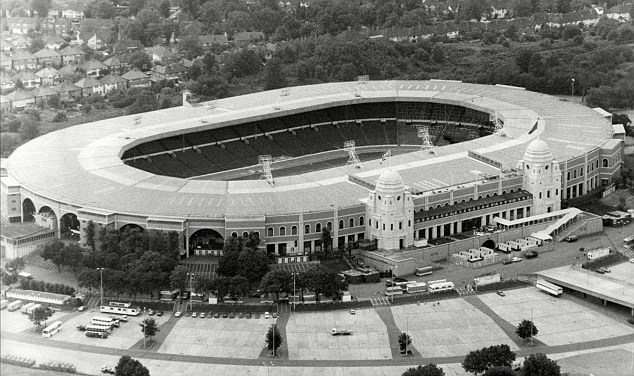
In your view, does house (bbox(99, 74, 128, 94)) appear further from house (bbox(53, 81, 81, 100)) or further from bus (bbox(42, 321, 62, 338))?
bus (bbox(42, 321, 62, 338))

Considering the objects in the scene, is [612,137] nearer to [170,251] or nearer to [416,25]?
[170,251]

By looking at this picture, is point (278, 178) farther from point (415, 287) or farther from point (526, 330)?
point (526, 330)

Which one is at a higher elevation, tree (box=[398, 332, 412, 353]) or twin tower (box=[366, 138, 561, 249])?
twin tower (box=[366, 138, 561, 249])

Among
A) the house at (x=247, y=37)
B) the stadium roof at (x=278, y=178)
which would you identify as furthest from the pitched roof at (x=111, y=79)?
the house at (x=247, y=37)

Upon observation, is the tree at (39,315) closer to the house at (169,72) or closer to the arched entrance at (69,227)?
the arched entrance at (69,227)

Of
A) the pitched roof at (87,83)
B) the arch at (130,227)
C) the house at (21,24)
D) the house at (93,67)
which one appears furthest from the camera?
the house at (21,24)

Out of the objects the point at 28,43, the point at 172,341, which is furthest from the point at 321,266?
the point at 28,43

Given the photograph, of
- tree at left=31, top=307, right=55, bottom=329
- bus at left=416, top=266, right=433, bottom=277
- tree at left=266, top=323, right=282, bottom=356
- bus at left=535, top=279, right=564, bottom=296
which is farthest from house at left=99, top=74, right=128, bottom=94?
tree at left=266, top=323, right=282, bottom=356
